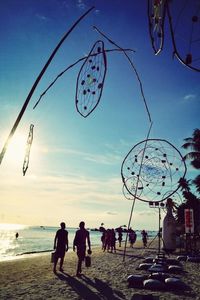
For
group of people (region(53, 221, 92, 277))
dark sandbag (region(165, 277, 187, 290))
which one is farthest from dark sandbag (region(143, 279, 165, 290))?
group of people (region(53, 221, 92, 277))

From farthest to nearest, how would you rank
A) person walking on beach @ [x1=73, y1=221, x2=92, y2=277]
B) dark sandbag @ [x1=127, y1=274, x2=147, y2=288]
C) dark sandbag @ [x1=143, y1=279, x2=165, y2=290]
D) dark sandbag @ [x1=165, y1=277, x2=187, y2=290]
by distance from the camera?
person walking on beach @ [x1=73, y1=221, x2=92, y2=277] < dark sandbag @ [x1=127, y1=274, x2=147, y2=288] < dark sandbag @ [x1=165, y1=277, x2=187, y2=290] < dark sandbag @ [x1=143, y1=279, x2=165, y2=290]

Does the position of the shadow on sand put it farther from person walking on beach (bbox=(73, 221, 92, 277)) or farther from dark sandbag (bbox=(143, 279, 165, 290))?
dark sandbag (bbox=(143, 279, 165, 290))

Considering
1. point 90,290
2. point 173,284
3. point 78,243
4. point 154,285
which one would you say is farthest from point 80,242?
point 173,284

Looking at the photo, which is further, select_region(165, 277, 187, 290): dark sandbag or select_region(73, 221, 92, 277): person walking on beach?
select_region(73, 221, 92, 277): person walking on beach

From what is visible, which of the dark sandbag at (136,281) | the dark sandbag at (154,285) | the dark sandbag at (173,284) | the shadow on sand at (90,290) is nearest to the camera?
the shadow on sand at (90,290)

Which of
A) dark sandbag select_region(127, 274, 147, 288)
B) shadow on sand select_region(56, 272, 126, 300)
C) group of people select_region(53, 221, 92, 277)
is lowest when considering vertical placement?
shadow on sand select_region(56, 272, 126, 300)

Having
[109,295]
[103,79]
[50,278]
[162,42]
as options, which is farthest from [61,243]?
[162,42]

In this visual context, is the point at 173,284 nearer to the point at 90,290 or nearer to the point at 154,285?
the point at 154,285

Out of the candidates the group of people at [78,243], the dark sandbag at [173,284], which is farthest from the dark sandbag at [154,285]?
the group of people at [78,243]

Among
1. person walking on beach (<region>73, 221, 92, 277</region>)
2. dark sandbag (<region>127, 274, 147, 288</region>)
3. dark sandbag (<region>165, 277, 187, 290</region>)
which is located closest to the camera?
dark sandbag (<region>165, 277, 187, 290</region>)

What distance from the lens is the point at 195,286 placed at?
10.5m

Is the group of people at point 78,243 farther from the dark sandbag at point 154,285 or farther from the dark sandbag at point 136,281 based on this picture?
the dark sandbag at point 154,285

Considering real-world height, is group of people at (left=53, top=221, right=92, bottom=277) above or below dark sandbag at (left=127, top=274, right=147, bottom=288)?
above

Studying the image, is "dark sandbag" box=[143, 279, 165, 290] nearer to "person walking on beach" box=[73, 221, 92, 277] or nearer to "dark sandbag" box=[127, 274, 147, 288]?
"dark sandbag" box=[127, 274, 147, 288]
